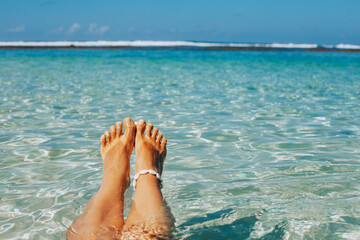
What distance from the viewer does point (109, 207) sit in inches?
73.6

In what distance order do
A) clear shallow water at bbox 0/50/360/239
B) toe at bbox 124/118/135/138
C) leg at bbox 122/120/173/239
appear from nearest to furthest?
1. leg at bbox 122/120/173/239
2. clear shallow water at bbox 0/50/360/239
3. toe at bbox 124/118/135/138

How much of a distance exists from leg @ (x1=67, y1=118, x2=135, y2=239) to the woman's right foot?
62 millimetres

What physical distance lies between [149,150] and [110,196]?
0.76 metres

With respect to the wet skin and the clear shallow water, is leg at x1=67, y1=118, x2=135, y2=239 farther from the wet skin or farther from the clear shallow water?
the clear shallow water

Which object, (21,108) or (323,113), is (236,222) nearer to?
(323,113)

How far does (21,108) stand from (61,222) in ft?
10.8

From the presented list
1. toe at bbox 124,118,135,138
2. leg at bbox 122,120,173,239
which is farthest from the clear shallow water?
toe at bbox 124,118,135,138

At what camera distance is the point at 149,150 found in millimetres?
2717

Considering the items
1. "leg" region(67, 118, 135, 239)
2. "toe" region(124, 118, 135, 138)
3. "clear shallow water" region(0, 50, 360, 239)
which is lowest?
"clear shallow water" region(0, 50, 360, 239)

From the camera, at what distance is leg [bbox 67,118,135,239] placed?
1680mm

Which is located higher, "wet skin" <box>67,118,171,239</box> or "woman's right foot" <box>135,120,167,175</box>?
"woman's right foot" <box>135,120,167,175</box>

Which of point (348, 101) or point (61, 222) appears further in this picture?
point (348, 101)

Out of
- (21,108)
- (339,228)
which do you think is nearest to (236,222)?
(339,228)

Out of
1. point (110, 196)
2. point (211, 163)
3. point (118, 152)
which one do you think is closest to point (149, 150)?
point (118, 152)
